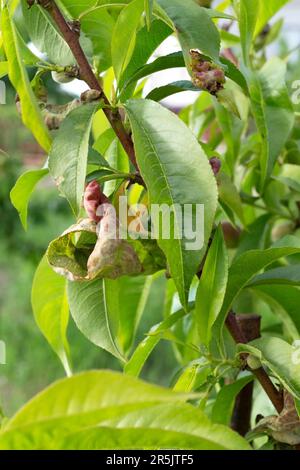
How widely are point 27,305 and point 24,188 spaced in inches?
104

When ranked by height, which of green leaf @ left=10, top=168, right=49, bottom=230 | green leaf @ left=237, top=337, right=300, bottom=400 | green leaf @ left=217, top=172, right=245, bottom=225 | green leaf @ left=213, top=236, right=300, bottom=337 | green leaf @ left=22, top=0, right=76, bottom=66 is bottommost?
green leaf @ left=237, top=337, right=300, bottom=400

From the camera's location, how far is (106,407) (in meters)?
0.28

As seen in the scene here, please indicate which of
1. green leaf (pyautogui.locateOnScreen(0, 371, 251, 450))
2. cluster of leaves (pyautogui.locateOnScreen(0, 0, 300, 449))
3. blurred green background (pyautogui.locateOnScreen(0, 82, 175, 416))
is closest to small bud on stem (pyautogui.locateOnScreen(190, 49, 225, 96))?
cluster of leaves (pyautogui.locateOnScreen(0, 0, 300, 449))

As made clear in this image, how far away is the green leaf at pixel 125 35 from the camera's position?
1.58ft

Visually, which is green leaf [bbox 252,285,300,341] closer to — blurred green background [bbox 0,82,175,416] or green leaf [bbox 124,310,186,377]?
green leaf [bbox 124,310,186,377]

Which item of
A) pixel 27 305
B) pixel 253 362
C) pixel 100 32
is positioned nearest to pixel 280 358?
pixel 253 362

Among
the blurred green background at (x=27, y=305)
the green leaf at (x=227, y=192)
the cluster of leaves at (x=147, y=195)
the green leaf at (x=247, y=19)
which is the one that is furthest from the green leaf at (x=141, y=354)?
the blurred green background at (x=27, y=305)

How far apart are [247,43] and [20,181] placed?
18cm

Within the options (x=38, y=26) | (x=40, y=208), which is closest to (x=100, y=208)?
(x=38, y=26)

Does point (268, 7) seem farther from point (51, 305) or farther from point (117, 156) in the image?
point (51, 305)

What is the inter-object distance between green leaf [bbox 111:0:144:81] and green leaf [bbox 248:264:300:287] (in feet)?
0.55

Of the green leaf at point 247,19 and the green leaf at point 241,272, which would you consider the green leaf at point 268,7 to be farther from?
the green leaf at point 241,272

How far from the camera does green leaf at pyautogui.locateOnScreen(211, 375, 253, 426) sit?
0.57 metres

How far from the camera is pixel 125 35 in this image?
500mm
